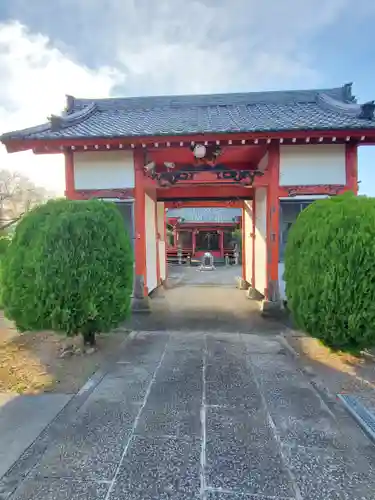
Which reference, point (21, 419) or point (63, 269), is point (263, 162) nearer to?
point (63, 269)

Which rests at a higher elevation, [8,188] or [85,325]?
[8,188]

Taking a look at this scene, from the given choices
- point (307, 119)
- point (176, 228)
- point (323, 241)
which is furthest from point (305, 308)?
point (176, 228)

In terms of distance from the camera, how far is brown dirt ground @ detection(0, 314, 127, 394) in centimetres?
334

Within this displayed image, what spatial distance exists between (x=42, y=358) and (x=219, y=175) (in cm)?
488

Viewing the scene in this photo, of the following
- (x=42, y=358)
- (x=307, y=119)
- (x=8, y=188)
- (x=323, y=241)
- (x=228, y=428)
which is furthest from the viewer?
(x=8, y=188)

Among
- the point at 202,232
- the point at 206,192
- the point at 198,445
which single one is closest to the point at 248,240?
the point at 206,192

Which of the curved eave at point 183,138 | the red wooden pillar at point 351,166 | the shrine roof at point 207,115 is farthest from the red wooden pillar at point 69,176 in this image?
the red wooden pillar at point 351,166

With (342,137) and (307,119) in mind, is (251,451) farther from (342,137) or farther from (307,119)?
(307,119)

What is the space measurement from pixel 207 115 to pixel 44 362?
6.52 meters

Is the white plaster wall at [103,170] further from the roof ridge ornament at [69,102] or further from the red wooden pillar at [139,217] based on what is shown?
the roof ridge ornament at [69,102]

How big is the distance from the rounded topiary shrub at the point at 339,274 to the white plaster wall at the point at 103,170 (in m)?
4.08

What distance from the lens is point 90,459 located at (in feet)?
7.10

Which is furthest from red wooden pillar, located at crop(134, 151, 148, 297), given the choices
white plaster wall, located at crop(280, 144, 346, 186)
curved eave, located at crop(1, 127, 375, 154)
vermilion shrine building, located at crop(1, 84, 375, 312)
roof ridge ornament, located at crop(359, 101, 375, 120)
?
roof ridge ornament, located at crop(359, 101, 375, 120)

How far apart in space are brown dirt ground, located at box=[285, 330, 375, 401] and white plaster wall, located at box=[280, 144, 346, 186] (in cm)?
334
